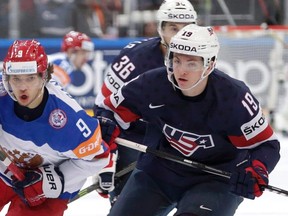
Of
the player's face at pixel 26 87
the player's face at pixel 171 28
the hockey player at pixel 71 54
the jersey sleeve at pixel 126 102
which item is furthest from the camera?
the hockey player at pixel 71 54

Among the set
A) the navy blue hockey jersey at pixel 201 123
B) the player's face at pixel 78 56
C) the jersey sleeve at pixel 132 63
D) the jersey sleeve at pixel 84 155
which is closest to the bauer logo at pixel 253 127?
the navy blue hockey jersey at pixel 201 123

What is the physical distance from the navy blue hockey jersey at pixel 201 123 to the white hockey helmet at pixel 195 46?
10 centimetres

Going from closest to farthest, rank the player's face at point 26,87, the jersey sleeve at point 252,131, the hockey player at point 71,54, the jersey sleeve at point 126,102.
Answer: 1. the player's face at point 26,87
2. the jersey sleeve at point 252,131
3. the jersey sleeve at point 126,102
4. the hockey player at point 71,54

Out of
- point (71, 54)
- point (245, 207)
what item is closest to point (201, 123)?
point (245, 207)

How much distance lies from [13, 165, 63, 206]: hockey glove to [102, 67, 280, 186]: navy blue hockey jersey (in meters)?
0.39

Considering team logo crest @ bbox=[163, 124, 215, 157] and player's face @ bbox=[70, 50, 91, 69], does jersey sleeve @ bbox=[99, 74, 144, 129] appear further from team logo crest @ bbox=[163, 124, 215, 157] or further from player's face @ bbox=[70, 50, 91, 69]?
player's face @ bbox=[70, 50, 91, 69]

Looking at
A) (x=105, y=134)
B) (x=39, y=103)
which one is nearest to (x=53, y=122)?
(x=39, y=103)

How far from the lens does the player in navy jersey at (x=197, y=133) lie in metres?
3.15

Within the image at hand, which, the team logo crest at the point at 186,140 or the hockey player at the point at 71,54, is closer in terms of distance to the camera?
the team logo crest at the point at 186,140

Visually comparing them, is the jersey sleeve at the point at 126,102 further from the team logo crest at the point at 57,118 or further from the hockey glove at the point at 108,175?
the team logo crest at the point at 57,118

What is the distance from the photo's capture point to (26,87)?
3.07m

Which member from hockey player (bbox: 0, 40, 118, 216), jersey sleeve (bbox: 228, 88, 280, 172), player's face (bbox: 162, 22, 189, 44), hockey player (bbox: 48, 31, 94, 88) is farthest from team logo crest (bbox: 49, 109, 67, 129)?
hockey player (bbox: 48, 31, 94, 88)

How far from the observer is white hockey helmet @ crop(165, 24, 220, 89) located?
3119 mm

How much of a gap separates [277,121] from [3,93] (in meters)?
4.65
